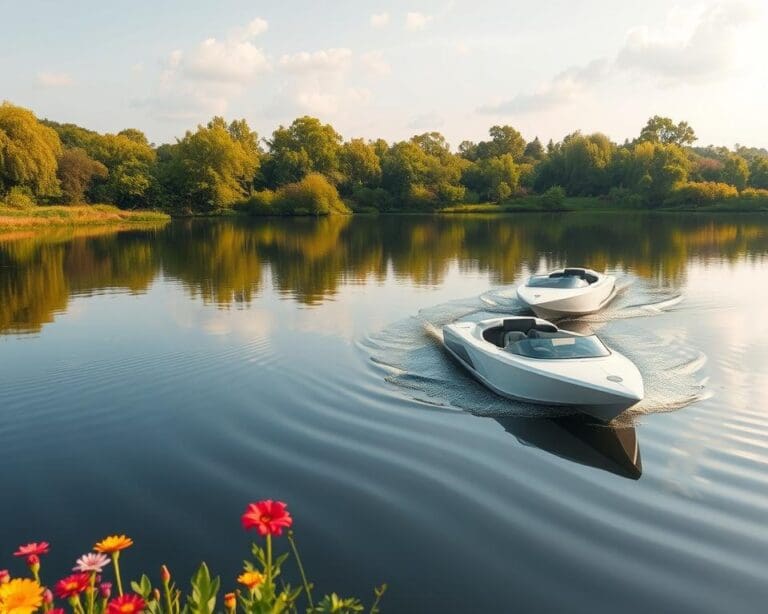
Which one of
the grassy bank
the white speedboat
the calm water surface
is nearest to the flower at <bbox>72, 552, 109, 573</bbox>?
the calm water surface

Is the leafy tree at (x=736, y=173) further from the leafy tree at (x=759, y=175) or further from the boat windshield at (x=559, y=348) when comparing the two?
the boat windshield at (x=559, y=348)

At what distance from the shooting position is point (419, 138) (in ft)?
498

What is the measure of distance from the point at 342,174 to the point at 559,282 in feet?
323

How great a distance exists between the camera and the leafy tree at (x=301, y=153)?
113188 mm

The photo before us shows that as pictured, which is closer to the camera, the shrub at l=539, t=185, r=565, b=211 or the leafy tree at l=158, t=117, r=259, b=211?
the leafy tree at l=158, t=117, r=259, b=211

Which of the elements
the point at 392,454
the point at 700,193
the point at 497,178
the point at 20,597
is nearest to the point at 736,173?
the point at 700,193

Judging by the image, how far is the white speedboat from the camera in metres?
11.4

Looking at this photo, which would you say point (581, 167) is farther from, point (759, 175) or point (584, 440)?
point (584, 440)

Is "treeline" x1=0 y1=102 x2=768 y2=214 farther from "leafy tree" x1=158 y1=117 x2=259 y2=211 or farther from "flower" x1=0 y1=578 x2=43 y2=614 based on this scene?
Answer: "flower" x1=0 y1=578 x2=43 y2=614

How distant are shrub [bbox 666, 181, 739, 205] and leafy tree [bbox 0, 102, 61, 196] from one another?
311 ft

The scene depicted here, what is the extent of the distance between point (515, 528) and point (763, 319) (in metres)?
17.4

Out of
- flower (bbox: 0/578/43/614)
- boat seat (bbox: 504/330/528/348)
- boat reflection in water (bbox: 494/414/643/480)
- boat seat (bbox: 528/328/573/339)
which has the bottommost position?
boat reflection in water (bbox: 494/414/643/480)

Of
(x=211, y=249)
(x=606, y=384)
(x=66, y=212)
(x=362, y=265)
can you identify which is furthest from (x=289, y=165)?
(x=606, y=384)

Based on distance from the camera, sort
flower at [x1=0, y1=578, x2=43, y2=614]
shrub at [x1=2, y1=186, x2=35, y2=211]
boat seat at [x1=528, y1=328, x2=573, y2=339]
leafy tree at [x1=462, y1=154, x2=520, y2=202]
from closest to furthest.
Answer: flower at [x1=0, y1=578, x2=43, y2=614], boat seat at [x1=528, y1=328, x2=573, y2=339], shrub at [x1=2, y1=186, x2=35, y2=211], leafy tree at [x1=462, y1=154, x2=520, y2=202]
